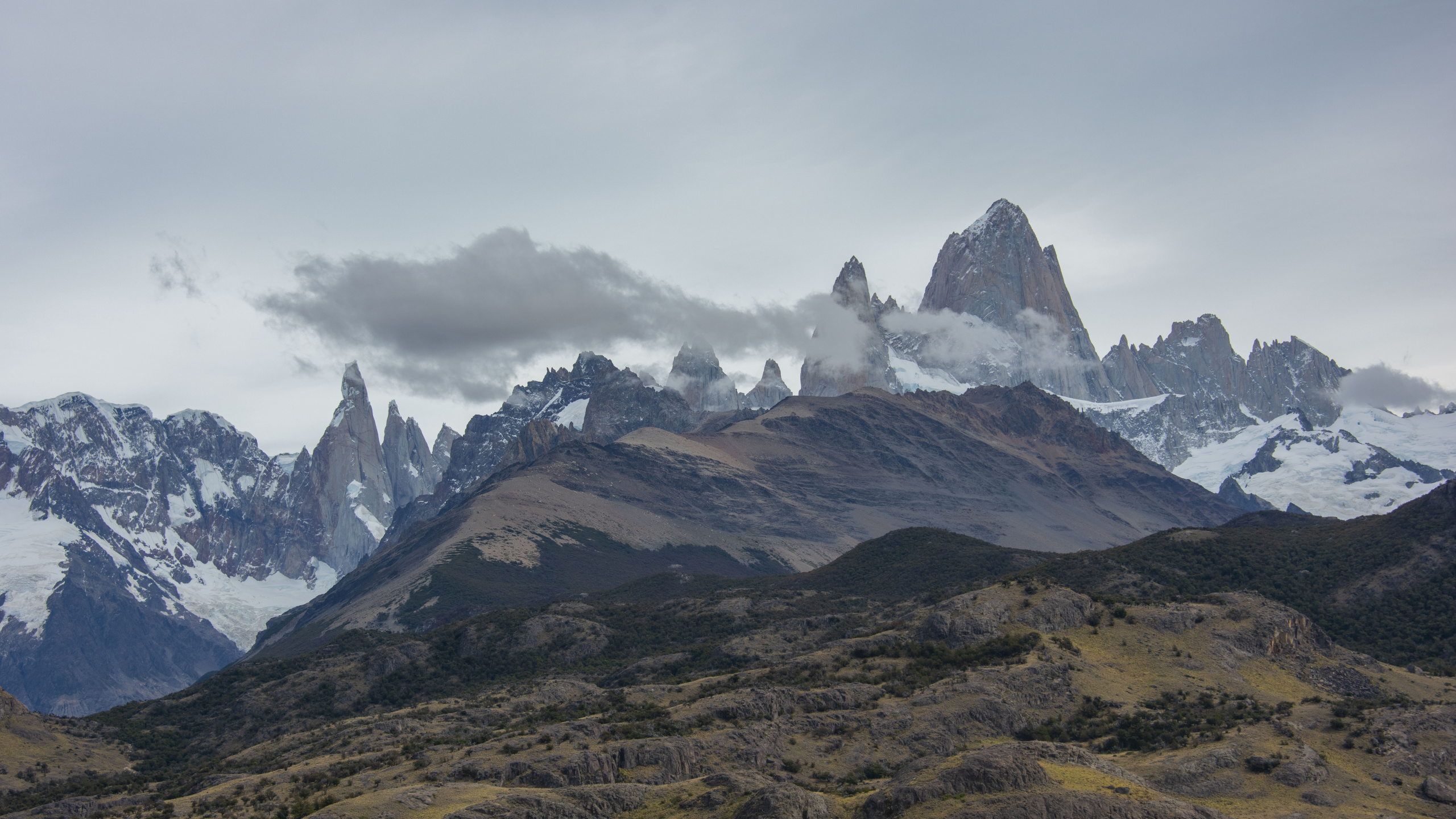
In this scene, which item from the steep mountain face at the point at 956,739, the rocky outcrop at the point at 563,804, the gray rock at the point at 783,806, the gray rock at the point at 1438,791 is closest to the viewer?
the gray rock at the point at 783,806

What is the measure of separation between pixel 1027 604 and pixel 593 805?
76020 millimetres

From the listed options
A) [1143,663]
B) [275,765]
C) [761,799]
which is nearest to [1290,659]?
[1143,663]

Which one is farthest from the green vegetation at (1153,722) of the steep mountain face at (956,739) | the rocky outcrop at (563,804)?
the rocky outcrop at (563,804)

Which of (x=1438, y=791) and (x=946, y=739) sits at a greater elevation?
(x=946, y=739)

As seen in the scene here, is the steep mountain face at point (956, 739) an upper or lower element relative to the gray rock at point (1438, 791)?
upper

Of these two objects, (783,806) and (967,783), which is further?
(967,783)

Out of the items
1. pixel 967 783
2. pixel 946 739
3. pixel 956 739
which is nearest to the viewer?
pixel 967 783

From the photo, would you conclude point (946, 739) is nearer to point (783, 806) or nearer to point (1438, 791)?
point (783, 806)

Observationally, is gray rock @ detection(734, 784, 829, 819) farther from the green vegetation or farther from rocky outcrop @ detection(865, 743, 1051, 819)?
the green vegetation

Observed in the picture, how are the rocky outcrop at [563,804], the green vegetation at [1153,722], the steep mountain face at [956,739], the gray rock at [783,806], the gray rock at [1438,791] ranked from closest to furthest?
the gray rock at [783,806] → the steep mountain face at [956,739] → the rocky outcrop at [563,804] → the gray rock at [1438,791] → the green vegetation at [1153,722]

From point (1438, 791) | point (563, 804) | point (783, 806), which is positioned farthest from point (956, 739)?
point (563, 804)

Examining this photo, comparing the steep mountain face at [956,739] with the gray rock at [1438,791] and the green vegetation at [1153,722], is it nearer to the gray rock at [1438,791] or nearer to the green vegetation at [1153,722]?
the gray rock at [1438,791]

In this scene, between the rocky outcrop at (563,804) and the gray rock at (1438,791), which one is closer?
the rocky outcrop at (563,804)

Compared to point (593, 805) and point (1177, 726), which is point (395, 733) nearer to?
point (593, 805)
